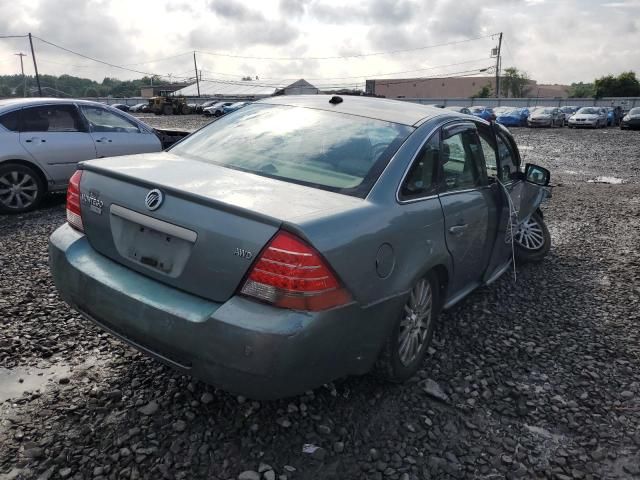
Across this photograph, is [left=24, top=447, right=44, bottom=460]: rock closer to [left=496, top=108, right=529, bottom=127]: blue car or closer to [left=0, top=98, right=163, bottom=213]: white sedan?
[left=0, top=98, right=163, bottom=213]: white sedan

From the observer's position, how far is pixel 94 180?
2.80m

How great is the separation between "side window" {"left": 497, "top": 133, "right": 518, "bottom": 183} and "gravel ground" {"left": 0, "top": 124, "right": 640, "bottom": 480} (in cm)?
113

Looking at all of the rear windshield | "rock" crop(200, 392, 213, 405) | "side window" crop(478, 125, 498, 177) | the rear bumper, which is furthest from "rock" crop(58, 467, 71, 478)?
"side window" crop(478, 125, 498, 177)

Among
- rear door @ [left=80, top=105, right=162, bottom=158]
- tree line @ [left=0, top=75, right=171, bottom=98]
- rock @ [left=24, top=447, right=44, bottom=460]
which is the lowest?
rock @ [left=24, top=447, right=44, bottom=460]

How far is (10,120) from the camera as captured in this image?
6.60 meters

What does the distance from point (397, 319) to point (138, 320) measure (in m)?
1.28

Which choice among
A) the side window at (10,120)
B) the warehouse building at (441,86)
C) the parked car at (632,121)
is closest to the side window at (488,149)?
the side window at (10,120)

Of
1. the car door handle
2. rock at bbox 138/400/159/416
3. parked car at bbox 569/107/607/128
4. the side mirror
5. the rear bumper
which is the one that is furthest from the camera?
parked car at bbox 569/107/607/128

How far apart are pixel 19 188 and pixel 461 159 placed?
567 cm

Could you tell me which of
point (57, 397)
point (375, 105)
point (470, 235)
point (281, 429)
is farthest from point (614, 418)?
point (57, 397)

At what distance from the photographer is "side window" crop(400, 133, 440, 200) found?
2.84 metres

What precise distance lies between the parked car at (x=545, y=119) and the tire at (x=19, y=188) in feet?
111

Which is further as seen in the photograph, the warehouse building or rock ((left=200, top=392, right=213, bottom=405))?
the warehouse building

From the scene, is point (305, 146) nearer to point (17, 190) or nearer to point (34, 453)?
point (34, 453)
